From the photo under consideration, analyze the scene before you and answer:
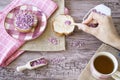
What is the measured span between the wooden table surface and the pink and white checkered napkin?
0.10ft

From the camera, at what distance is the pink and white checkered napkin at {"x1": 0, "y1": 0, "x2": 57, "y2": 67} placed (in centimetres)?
107

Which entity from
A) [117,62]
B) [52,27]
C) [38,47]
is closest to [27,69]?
[38,47]

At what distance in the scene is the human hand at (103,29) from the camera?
1084 millimetres

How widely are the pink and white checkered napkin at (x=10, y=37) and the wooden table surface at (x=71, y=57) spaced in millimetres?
29

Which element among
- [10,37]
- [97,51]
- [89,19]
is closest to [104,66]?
[97,51]

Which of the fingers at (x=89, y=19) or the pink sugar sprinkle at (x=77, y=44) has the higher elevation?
the fingers at (x=89, y=19)

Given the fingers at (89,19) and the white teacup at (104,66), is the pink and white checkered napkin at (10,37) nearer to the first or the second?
the fingers at (89,19)

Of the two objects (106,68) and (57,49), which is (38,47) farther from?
(106,68)

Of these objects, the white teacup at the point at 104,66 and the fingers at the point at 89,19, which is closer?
the white teacup at the point at 104,66

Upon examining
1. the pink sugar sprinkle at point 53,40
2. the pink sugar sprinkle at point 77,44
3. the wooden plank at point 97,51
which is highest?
the pink sugar sprinkle at point 53,40

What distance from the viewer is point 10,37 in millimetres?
1101

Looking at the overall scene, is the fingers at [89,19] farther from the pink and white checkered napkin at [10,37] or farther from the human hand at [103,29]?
the pink and white checkered napkin at [10,37]

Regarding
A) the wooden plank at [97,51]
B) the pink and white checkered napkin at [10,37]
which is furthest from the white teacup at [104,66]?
the pink and white checkered napkin at [10,37]

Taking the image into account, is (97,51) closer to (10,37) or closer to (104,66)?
(104,66)
